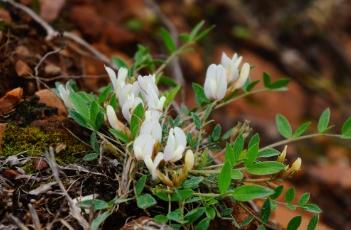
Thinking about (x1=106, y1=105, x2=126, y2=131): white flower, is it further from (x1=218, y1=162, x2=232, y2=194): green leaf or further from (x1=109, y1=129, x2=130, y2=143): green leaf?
(x1=218, y1=162, x2=232, y2=194): green leaf

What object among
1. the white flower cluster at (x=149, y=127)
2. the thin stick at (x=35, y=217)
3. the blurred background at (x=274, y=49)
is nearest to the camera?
the thin stick at (x=35, y=217)

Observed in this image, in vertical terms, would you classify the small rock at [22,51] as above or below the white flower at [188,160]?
above

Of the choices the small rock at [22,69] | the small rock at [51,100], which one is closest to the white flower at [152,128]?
the small rock at [51,100]

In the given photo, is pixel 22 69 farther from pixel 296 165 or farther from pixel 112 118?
pixel 296 165

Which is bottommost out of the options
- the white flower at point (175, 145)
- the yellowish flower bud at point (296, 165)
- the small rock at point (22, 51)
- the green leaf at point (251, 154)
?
the yellowish flower bud at point (296, 165)

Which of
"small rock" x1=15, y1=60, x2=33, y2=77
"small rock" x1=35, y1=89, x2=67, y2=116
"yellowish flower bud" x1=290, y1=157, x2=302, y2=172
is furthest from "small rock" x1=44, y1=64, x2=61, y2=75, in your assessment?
"yellowish flower bud" x1=290, y1=157, x2=302, y2=172

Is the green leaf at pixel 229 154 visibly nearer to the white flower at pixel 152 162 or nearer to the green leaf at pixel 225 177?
the green leaf at pixel 225 177

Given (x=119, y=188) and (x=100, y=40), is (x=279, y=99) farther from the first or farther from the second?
(x=119, y=188)

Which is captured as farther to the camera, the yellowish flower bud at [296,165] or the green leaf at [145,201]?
the yellowish flower bud at [296,165]
